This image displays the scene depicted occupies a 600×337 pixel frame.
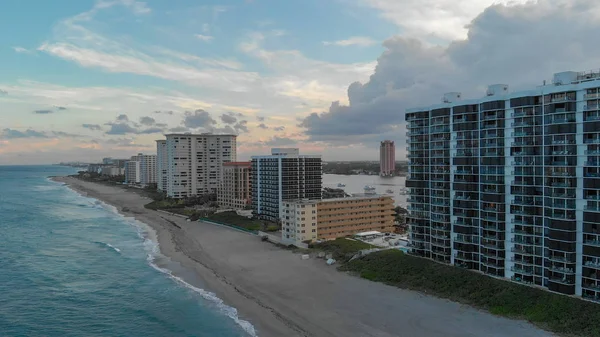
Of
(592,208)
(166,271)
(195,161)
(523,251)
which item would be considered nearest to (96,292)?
(166,271)

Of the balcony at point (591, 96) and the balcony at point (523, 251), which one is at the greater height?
the balcony at point (591, 96)

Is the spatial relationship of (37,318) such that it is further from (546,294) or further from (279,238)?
(546,294)

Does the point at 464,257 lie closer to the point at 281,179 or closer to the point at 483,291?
the point at 483,291

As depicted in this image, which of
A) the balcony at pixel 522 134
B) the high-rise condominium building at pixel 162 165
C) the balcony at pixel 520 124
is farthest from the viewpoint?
the high-rise condominium building at pixel 162 165

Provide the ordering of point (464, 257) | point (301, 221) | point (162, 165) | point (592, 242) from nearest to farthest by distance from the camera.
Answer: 1. point (592, 242)
2. point (464, 257)
3. point (301, 221)
4. point (162, 165)

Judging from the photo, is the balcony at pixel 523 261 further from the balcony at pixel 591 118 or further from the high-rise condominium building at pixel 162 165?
the high-rise condominium building at pixel 162 165

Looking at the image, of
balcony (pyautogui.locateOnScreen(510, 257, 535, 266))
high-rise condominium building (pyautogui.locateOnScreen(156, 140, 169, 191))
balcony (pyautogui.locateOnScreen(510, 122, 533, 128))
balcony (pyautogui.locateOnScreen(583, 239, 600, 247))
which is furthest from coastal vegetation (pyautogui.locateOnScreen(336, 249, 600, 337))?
high-rise condominium building (pyautogui.locateOnScreen(156, 140, 169, 191))

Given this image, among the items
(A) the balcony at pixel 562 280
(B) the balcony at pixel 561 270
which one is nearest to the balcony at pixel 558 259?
(B) the balcony at pixel 561 270
